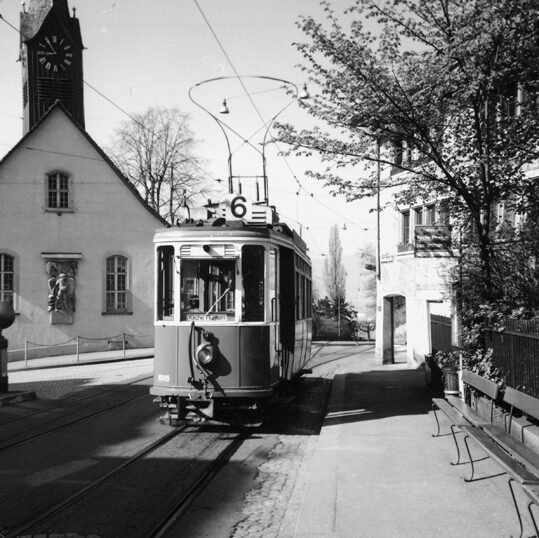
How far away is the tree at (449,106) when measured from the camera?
10.4 metres

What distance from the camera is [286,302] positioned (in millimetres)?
12211

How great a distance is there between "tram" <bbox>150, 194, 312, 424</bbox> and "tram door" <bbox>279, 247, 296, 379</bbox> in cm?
77

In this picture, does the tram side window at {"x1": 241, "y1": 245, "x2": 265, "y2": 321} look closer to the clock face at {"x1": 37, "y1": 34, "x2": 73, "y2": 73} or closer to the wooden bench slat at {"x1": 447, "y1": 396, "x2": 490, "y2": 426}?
the wooden bench slat at {"x1": 447, "y1": 396, "x2": 490, "y2": 426}

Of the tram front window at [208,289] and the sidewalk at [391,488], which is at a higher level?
the tram front window at [208,289]

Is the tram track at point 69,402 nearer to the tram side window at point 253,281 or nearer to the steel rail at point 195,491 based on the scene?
the steel rail at point 195,491

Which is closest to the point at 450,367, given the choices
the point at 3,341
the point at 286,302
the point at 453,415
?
the point at 286,302

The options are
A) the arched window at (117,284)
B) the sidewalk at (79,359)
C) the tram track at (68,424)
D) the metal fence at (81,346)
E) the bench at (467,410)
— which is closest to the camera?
the bench at (467,410)

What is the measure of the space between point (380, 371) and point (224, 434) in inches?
485

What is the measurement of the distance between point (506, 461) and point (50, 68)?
33.6 m

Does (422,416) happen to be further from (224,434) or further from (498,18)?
(498,18)

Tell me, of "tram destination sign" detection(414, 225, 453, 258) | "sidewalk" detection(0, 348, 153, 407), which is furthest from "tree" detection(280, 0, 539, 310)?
"sidewalk" detection(0, 348, 153, 407)

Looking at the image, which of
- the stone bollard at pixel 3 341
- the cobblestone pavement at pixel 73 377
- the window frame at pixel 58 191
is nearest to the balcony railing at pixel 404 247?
the cobblestone pavement at pixel 73 377

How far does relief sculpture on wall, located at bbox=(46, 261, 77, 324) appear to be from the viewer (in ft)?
102

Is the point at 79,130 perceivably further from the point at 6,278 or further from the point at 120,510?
the point at 120,510
